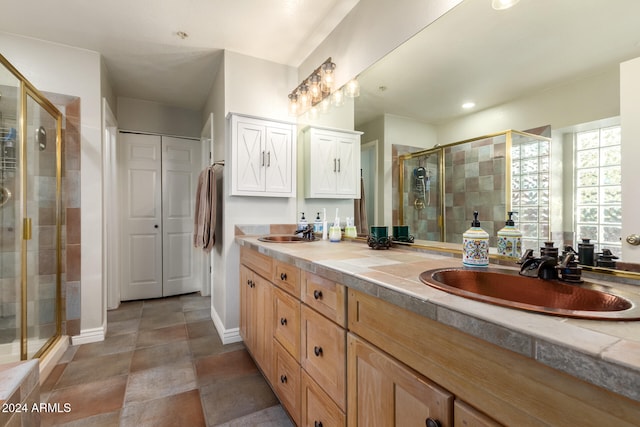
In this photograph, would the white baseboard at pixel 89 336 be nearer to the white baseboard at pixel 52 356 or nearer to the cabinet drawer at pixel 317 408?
the white baseboard at pixel 52 356

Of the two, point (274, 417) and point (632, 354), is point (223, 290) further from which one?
point (632, 354)

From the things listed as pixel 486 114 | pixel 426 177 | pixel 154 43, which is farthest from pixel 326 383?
pixel 154 43

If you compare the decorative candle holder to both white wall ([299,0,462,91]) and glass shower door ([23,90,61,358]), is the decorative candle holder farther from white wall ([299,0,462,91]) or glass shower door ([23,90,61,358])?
glass shower door ([23,90,61,358])

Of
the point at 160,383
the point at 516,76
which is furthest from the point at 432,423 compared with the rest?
the point at 160,383

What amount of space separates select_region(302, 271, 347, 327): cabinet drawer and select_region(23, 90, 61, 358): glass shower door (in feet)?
6.60

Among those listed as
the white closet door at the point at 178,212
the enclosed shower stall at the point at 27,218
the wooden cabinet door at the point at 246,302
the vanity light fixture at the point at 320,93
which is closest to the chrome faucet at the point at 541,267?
the vanity light fixture at the point at 320,93

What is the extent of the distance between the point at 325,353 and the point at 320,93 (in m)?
1.89

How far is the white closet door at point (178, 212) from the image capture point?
3.63 metres

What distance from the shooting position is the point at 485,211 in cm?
122

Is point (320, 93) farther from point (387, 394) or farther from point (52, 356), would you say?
point (52, 356)

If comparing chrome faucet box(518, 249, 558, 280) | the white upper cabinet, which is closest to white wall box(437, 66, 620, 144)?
chrome faucet box(518, 249, 558, 280)

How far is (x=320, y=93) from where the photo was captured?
7.54ft

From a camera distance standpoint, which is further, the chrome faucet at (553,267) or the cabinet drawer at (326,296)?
the cabinet drawer at (326,296)

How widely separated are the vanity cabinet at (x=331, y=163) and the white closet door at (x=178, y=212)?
6.29 ft
